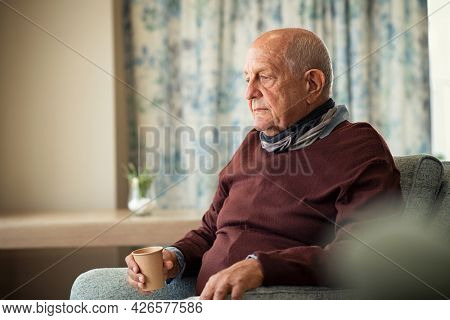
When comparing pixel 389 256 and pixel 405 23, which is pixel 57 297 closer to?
pixel 389 256

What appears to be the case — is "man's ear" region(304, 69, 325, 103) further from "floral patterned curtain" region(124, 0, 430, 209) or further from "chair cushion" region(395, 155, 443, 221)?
"floral patterned curtain" region(124, 0, 430, 209)

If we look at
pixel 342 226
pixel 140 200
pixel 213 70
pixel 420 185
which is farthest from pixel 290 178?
pixel 213 70

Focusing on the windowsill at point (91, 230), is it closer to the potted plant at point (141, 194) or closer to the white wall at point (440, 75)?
the potted plant at point (141, 194)

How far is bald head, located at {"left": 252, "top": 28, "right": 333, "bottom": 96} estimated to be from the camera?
119 cm

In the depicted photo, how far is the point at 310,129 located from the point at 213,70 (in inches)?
66.8

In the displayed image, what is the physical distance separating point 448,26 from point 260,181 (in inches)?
51.7

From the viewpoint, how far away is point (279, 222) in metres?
1.12

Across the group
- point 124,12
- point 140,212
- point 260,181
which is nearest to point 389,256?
point 260,181

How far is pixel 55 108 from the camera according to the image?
8.76ft

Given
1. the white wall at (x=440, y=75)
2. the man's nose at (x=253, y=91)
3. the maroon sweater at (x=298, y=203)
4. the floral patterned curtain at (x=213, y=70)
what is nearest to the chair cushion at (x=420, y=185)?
the maroon sweater at (x=298, y=203)

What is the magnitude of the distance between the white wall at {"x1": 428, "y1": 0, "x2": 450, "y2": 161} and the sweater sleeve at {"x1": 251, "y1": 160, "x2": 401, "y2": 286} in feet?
3.79

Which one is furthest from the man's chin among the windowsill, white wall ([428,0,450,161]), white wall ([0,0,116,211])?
white wall ([0,0,116,211])

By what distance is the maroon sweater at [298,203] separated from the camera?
973 millimetres

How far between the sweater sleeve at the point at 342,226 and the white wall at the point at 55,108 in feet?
5.95
